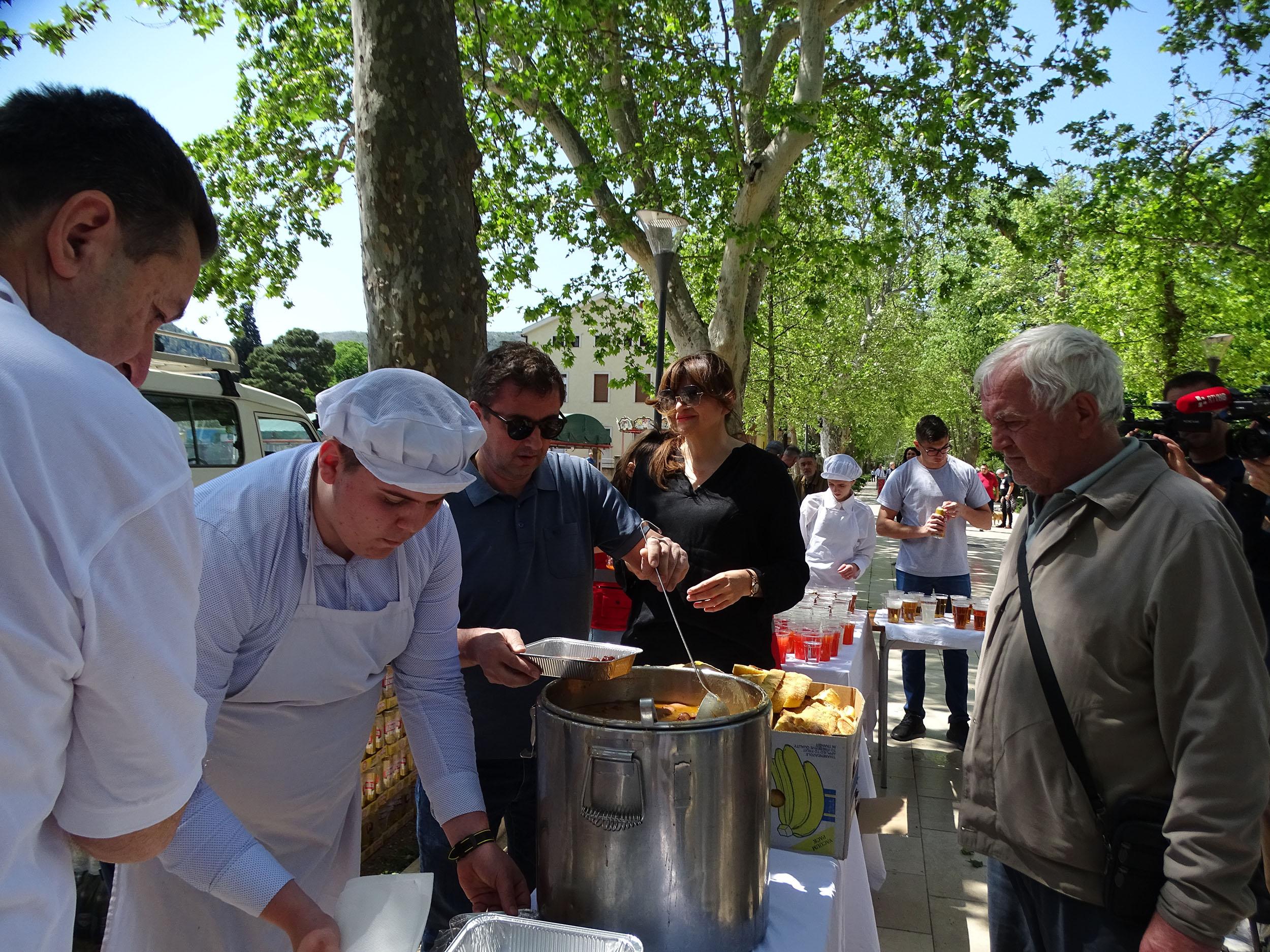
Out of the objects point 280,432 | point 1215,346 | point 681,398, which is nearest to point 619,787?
point 681,398

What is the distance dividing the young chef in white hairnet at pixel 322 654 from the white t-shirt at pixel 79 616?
50 centimetres

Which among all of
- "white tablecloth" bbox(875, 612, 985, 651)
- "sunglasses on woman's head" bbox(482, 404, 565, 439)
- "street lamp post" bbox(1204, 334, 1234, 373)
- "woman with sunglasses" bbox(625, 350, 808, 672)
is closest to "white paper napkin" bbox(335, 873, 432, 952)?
"sunglasses on woman's head" bbox(482, 404, 565, 439)

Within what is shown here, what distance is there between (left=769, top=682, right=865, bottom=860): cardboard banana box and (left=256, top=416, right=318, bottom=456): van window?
11.3 m

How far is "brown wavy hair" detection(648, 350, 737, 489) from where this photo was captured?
9.42 ft

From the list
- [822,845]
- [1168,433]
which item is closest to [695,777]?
[822,845]

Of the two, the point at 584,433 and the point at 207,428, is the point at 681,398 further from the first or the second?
the point at 584,433

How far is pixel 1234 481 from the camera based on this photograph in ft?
10.5

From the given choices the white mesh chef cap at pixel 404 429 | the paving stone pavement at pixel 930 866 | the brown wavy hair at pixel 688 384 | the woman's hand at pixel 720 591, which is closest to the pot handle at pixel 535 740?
the white mesh chef cap at pixel 404 429

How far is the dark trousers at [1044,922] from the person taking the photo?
1693mm

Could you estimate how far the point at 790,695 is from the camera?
2.09m

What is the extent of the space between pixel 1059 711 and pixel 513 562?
139 centimetres

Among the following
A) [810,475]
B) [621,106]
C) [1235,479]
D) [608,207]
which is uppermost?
[621,106]

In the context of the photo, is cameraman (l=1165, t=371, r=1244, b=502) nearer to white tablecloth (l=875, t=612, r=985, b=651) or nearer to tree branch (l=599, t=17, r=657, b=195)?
white tablecloth (l=875, t=612, r=985, b=651)

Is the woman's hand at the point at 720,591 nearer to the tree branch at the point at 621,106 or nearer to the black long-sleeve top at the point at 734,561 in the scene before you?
the black long-sleeve top at the point at 734,561
